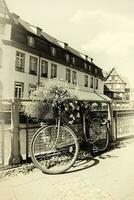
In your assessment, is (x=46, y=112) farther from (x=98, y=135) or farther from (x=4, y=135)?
(x=98, y=135)

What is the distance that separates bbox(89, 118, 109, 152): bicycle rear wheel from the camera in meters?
3.33

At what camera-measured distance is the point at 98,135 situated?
135 inches

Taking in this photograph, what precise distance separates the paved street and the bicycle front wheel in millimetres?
147

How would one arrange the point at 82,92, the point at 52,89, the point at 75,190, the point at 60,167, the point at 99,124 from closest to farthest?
the point at 75,190, the point at 60,167, the point at 52,89, the point at 99,124, the point at 82,92

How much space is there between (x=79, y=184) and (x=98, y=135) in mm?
1295

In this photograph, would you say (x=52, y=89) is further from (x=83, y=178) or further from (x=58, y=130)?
(x=83, y=178)

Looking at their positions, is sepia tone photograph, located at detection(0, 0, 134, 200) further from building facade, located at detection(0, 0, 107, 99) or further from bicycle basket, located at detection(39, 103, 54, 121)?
building facade, located at detection(0, 0, 107, 99)

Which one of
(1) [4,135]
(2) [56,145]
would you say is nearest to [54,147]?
(2) [56,145]

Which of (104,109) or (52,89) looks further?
(104,109)

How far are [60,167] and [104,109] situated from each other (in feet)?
5.96

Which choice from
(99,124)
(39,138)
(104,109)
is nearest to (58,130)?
(39,138)

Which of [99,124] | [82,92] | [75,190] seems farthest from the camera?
[82,92]

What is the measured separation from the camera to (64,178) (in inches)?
92.3

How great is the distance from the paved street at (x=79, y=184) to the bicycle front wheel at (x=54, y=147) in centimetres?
15
